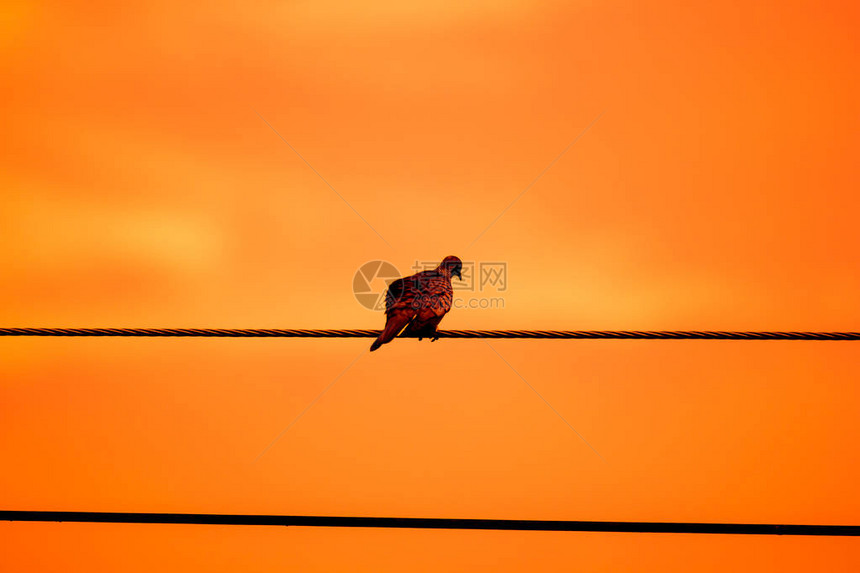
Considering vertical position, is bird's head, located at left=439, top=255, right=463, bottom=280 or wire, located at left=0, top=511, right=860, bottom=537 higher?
bird's head, located at left=439, top=255, right=463, bottom=280

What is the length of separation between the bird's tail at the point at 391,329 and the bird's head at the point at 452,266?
1.72m

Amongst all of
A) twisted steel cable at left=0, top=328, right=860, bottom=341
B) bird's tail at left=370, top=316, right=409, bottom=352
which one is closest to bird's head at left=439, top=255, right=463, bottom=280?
bird's tail at left=370, top=316, right=409, bottom=352

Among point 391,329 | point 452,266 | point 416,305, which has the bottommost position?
point 391,329

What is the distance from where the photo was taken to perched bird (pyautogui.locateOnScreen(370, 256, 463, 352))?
6.62m

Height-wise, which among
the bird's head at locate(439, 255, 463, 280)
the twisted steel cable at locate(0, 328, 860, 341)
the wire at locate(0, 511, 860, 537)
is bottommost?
the wire at locate(0, 511, 860, 537)

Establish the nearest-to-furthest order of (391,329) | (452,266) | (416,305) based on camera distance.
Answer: (391,329) → (416,305) → (452,266)

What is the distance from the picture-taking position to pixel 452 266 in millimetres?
8422

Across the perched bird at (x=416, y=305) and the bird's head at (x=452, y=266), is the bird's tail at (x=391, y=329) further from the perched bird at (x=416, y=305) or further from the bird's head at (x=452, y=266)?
the bird's head at (x=452, y=266)

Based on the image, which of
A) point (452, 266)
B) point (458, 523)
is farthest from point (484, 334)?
point (452, 266)

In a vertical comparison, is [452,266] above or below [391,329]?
above

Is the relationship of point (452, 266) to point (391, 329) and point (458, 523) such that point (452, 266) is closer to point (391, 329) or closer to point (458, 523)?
point (391, 329)

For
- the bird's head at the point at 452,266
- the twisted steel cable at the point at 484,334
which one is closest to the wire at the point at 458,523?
the twisted steel cable at the point at 484,334

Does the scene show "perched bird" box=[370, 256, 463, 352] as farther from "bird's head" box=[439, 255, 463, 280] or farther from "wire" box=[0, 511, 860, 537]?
"wire" box=[0, 511, 860, 537]

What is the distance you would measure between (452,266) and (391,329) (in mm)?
2203
